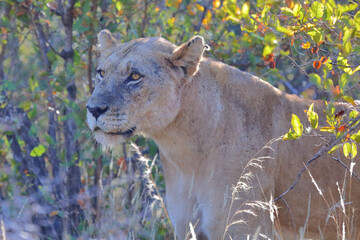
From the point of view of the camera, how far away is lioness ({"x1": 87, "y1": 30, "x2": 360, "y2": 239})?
4.20 meters

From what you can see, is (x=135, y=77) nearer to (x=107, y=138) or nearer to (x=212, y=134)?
(x=107, y=138)

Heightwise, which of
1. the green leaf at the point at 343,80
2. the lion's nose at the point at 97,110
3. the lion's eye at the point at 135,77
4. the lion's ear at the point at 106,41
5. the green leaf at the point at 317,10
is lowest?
the lion's nose at the point at 97,110

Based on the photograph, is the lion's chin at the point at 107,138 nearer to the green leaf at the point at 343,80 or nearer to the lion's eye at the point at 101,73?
the lion's eye at the point at 101,73

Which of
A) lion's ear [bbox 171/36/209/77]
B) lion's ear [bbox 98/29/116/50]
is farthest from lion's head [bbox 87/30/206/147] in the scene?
lion's ear [bbox 98/29/116/50]

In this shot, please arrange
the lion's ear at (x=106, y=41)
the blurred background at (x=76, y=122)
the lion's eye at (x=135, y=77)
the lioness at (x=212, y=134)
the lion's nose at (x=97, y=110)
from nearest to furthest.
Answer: the lion's nose at (x=97, y=110)
the lioness at (x=212, y=134)
the lion's eye at (x=135, y=77)
the lion's ear at (x=106, y=41)
the blurred background at (x=76, y=122)

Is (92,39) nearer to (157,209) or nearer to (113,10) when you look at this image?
(113,10)

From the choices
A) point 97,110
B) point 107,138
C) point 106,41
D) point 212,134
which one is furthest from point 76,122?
point 212,134

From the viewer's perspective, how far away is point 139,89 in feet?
14.0

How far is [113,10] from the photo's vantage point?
20.4 ft

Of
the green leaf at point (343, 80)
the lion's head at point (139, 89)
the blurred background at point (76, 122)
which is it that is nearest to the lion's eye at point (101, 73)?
the lion's head at point (139, 89)

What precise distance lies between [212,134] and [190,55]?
60 centimetres

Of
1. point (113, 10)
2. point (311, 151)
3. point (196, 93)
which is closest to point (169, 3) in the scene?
point (113, 10)

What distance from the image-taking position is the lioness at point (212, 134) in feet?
13.8

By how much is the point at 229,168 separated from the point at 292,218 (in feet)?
2.23
